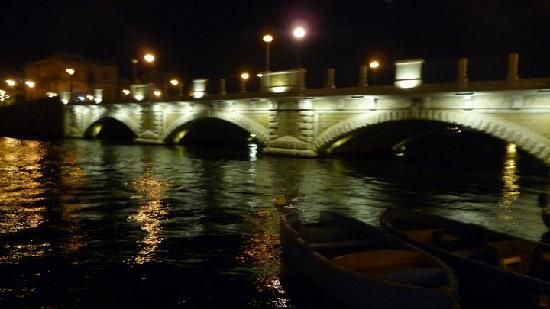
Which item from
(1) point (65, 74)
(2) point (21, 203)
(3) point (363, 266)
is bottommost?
(2) point (21, 203)

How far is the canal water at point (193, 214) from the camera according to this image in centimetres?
1067

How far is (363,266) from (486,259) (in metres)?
2.29

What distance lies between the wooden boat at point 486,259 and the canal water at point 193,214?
2.43 m

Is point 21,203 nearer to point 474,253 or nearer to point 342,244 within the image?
point 342,244

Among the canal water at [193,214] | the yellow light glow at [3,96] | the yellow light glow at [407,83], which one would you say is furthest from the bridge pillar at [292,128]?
the yellow light glow at [3,96]

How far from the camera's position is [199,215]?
58.3ft

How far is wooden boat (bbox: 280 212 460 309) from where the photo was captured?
785 cm

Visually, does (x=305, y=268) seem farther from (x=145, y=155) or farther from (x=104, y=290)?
(x=145, y=155)

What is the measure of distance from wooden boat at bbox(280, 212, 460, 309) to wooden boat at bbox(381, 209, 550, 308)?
699mm

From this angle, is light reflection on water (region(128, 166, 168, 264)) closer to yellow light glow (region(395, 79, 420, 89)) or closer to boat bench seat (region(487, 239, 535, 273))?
boat bench seat (region(487, 239, 535, 273))

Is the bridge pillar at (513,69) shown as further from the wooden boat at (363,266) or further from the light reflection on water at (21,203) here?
the light reflection on water at (21,203)

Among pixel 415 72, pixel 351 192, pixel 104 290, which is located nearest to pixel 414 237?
pixel 104 290

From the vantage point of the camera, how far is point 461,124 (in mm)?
28453

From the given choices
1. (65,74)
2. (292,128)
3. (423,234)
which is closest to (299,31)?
(292,128)
